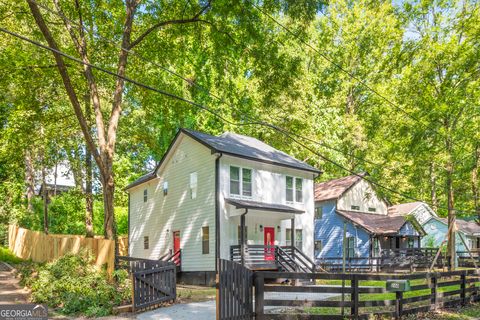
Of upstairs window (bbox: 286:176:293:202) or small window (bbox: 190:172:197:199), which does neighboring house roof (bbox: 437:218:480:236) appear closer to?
upstairs window (bbox: 286:176:293:202)

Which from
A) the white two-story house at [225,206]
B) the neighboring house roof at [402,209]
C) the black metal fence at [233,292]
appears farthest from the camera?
the neighboring house roof at [402,209]

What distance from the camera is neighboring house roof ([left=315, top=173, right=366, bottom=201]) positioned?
31031 mm

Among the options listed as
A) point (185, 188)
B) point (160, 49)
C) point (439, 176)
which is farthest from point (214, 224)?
point (439, 176)

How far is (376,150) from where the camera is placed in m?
34.4

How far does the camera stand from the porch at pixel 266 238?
18.9 metres

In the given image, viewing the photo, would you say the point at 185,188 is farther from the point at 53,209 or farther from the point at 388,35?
the point at 388,35

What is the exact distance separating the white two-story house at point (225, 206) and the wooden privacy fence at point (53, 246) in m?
5.53

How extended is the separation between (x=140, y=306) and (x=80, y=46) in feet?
33.8

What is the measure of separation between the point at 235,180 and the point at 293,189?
14.4ft

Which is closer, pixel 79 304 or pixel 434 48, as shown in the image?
pixel 79 304

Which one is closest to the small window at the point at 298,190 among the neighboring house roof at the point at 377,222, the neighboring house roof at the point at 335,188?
the neighboring house roof at the point at 377,222

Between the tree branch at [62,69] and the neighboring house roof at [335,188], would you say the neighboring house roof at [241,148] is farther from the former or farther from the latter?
the neighboring house roof at [335,188]

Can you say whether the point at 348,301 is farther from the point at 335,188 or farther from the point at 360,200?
the point at 360,200

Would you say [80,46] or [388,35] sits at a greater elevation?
[388,35]
